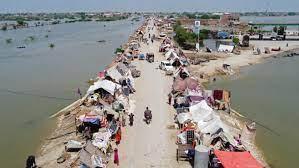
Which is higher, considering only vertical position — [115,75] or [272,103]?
[115,75]

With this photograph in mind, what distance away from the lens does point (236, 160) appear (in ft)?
54.8

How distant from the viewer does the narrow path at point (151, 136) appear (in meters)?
18.1

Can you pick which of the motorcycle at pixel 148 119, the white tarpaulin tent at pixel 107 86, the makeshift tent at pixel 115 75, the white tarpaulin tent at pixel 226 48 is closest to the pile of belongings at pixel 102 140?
the motorcycle at pixel 148 119

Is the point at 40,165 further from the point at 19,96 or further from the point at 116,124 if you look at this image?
the point at 19,96

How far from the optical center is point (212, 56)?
54.2m

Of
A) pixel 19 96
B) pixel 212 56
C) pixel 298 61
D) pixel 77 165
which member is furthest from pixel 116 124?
pixel 298 61

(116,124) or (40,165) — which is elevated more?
(116,124)

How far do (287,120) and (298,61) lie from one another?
106 ft

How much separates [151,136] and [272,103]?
14.6 m

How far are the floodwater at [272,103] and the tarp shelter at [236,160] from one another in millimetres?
3576

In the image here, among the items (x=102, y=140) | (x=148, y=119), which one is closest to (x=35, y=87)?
(x=148, y=119)

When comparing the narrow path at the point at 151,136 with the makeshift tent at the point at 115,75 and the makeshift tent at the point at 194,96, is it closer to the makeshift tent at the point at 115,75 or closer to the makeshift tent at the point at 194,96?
the makeshift tent at the point at 194,96

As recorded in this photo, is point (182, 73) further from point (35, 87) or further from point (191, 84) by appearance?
point (35, 87)

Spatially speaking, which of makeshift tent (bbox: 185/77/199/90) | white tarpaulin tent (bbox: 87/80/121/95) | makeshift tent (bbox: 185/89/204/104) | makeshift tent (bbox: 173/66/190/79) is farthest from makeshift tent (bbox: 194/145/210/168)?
makeshift tent (bbox: 173/66/190/79)
